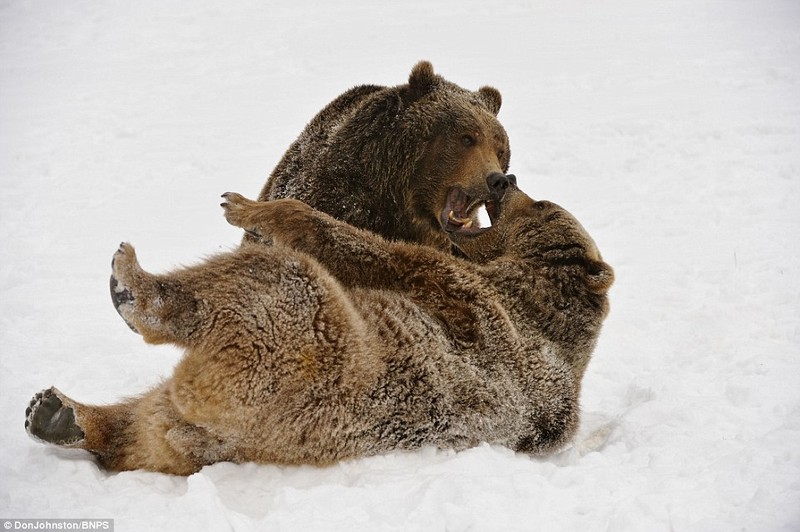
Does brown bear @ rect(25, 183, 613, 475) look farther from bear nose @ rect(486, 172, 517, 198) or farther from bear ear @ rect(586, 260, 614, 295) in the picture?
bear nose @ rect(486, 172, 517, 198)

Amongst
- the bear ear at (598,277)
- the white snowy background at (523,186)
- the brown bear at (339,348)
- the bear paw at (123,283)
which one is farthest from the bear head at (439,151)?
the bear paw at (123,283)

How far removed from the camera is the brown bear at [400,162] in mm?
7203

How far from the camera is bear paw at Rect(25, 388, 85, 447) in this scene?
5.21 metres

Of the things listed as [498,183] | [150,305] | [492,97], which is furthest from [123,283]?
[492,97]

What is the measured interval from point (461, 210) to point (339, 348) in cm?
271

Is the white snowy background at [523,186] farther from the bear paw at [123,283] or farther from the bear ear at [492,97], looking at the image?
the bear ear at [492,97]

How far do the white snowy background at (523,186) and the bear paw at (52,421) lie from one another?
0.59 feet

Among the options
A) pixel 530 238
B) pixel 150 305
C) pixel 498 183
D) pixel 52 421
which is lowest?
pixel 530 238

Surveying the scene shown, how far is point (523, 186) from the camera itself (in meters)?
14.6

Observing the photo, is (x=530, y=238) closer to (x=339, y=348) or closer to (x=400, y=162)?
(x=400, y=162)

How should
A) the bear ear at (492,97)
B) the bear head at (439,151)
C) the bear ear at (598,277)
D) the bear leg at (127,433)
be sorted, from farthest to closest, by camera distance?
the bear ear at (492,97)
the bear head at (439,151)
the bear ear at (598,277)
the bear leg at (127,433)

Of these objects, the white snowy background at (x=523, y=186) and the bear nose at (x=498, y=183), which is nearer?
the white snowy background at (x=523, y=186)

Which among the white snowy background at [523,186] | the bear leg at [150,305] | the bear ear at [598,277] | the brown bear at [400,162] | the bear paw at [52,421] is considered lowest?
the white snowy background at [523,186]

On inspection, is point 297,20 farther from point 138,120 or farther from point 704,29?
point 704,29
